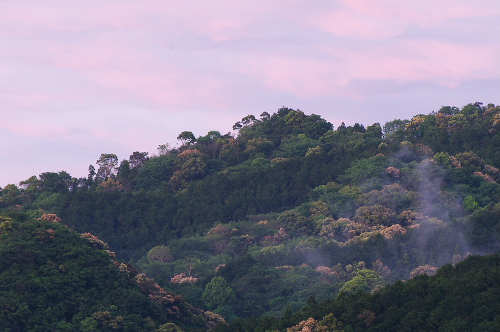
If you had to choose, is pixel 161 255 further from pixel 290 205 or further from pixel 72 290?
pixel 72 290

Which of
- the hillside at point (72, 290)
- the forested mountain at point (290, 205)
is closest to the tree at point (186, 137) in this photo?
the forested mountain at point (290, 205)

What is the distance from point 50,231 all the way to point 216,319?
906 centimetres

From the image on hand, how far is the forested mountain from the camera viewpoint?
198 ft

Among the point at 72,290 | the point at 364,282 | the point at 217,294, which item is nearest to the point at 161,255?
the point at 217,294

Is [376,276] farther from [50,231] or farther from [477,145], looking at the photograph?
[477,145]

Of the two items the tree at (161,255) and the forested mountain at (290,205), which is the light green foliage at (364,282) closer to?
the forested mountain at (290,205)

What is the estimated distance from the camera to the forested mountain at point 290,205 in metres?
60.5

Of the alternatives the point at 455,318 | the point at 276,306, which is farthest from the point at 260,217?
the point at 455,318

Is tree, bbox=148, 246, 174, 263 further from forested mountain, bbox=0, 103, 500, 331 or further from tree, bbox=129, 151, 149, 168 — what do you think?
tree, bbox=129, 151, 149, 168

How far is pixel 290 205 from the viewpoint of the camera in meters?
78.8

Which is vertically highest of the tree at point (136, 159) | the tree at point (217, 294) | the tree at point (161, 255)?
the tree at point (136, 159)

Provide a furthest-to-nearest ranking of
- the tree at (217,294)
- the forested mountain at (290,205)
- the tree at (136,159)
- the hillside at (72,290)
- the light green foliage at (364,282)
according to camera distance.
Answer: the tree at (136,159) < the forested mountain at (290,205) < the tree at (217,294) < the light green foliage at (364,282) < the hillside at (72,290)

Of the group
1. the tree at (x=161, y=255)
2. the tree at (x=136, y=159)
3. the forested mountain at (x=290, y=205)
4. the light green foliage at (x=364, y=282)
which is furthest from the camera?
the tree at (x=136, y=159)

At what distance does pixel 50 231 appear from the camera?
48656mm
